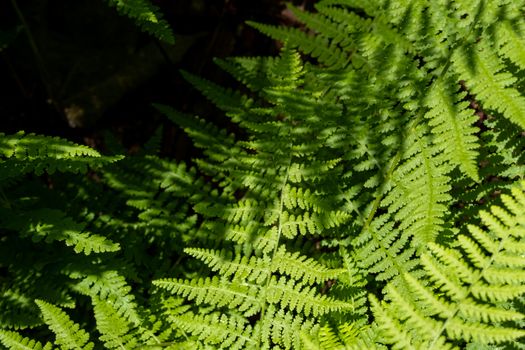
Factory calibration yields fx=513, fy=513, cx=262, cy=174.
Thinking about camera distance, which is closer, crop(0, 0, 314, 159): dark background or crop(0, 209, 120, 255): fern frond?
crop(0, 209, 120, 255): fern frond

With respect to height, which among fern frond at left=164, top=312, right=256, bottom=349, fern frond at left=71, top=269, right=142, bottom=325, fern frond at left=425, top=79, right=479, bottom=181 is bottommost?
fern frond at left=71, top=269, right=142, bottom=325

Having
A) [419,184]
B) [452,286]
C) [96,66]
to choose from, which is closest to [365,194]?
[419,184]

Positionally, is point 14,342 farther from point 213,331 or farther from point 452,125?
point 452,125

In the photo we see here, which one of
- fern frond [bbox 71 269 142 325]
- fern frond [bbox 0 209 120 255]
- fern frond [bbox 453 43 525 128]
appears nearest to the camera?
fern frond [bbox 453 43 525 128]

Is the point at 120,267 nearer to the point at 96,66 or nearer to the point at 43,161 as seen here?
the point at 43,161

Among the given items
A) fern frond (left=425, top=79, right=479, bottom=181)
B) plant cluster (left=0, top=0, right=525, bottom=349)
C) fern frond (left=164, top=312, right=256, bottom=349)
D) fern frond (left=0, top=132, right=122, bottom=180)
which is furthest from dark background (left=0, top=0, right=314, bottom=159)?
fern frond (left=164, top=312, right=256, bottom=349)

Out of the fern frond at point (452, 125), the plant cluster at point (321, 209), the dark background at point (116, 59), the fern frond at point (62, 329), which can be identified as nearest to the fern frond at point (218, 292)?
the plant cluster at point (321, 209)

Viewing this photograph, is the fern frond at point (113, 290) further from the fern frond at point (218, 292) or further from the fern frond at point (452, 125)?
the fern frond at point (452, 125)

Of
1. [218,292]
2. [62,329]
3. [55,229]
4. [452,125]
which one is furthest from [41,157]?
[452,125]

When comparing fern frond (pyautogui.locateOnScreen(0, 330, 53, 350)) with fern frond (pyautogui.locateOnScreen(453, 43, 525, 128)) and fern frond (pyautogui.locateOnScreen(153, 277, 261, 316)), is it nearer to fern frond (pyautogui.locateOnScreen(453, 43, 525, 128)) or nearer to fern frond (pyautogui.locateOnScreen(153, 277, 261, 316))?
fern frond (pyautogui.locateOnScreen(153, 277, 261, 316))
